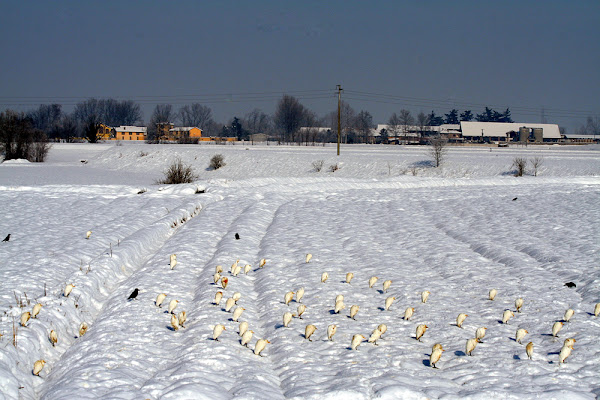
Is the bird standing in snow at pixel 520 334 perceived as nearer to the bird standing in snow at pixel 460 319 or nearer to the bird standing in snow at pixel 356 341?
the bird standing in snow at pixel 460 319

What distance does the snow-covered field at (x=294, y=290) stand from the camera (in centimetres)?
703

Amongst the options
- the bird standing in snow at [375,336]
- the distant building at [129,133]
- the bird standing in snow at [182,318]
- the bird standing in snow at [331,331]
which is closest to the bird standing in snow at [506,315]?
the bird standing in snow at [375,336]

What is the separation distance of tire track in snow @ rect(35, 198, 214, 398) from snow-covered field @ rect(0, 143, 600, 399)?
4 centimetres

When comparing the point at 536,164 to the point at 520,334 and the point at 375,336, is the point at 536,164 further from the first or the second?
the point at 375,336

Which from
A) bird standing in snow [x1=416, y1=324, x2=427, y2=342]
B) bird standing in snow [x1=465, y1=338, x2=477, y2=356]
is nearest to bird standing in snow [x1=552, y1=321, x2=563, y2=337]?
bird standing in snow [x1=465, y1=338, x2=477, y2=356]

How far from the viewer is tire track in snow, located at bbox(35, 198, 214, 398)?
721 centimetres

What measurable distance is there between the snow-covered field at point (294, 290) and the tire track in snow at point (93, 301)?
0.04 m

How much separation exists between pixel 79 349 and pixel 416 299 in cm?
597

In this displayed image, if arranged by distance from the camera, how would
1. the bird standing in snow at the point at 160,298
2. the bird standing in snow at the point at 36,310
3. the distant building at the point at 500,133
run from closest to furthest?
the bird standing in snow at the point at 36,310 < the bird standing in snow at the point at 160,298 < the distant building at the point at 500,133

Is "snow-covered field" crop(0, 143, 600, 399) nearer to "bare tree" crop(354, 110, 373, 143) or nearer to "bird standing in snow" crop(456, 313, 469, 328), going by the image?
"bird standing in snow" crop(456, 313, 469, 328)

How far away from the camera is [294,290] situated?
1144 cm

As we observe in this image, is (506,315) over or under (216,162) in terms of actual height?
under


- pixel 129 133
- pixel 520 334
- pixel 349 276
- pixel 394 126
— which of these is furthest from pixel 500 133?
pixel 520 334

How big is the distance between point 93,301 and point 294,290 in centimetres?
385
